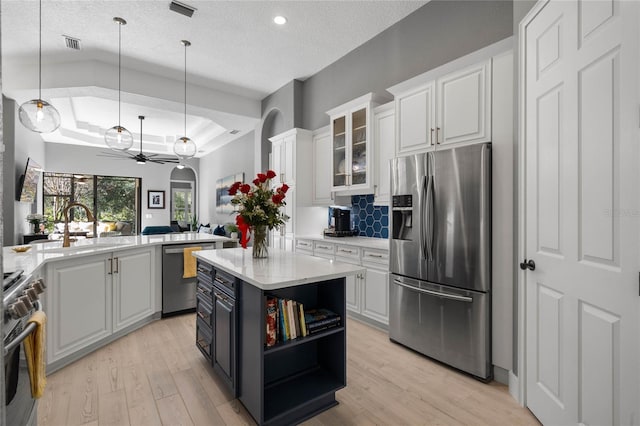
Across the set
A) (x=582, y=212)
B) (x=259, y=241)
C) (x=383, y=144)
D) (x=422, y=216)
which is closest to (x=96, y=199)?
(x=259, y=241)

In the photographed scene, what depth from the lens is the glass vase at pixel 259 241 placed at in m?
2.35

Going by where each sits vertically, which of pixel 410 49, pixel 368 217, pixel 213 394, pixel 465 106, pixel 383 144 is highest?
pixel 410 49

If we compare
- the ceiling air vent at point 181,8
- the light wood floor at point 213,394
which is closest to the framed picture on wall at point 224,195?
the ceiling air vent at point 181,8

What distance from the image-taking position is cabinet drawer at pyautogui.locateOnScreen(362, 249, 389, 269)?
3.12m

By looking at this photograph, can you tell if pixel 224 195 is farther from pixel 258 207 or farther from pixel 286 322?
pixel 286 322

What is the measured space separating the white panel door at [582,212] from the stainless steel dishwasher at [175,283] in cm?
330

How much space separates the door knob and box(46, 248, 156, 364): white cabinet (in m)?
3.29

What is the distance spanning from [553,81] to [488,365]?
75.1 inches

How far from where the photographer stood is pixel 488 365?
232 centimetres

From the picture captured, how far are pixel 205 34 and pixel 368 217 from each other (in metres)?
2.82

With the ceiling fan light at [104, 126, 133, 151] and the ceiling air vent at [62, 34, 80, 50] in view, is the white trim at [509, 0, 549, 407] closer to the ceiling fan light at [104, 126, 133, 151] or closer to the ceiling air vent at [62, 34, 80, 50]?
the ceiling fan light at [104, 126, 133, 151]

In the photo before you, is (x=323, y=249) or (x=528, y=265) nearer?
(x=528, y=265)

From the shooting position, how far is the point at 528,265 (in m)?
1.97

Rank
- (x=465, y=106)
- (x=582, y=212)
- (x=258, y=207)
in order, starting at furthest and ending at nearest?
(x=465, y=106)
(x=258, y=207)
(x=582, y=212)
